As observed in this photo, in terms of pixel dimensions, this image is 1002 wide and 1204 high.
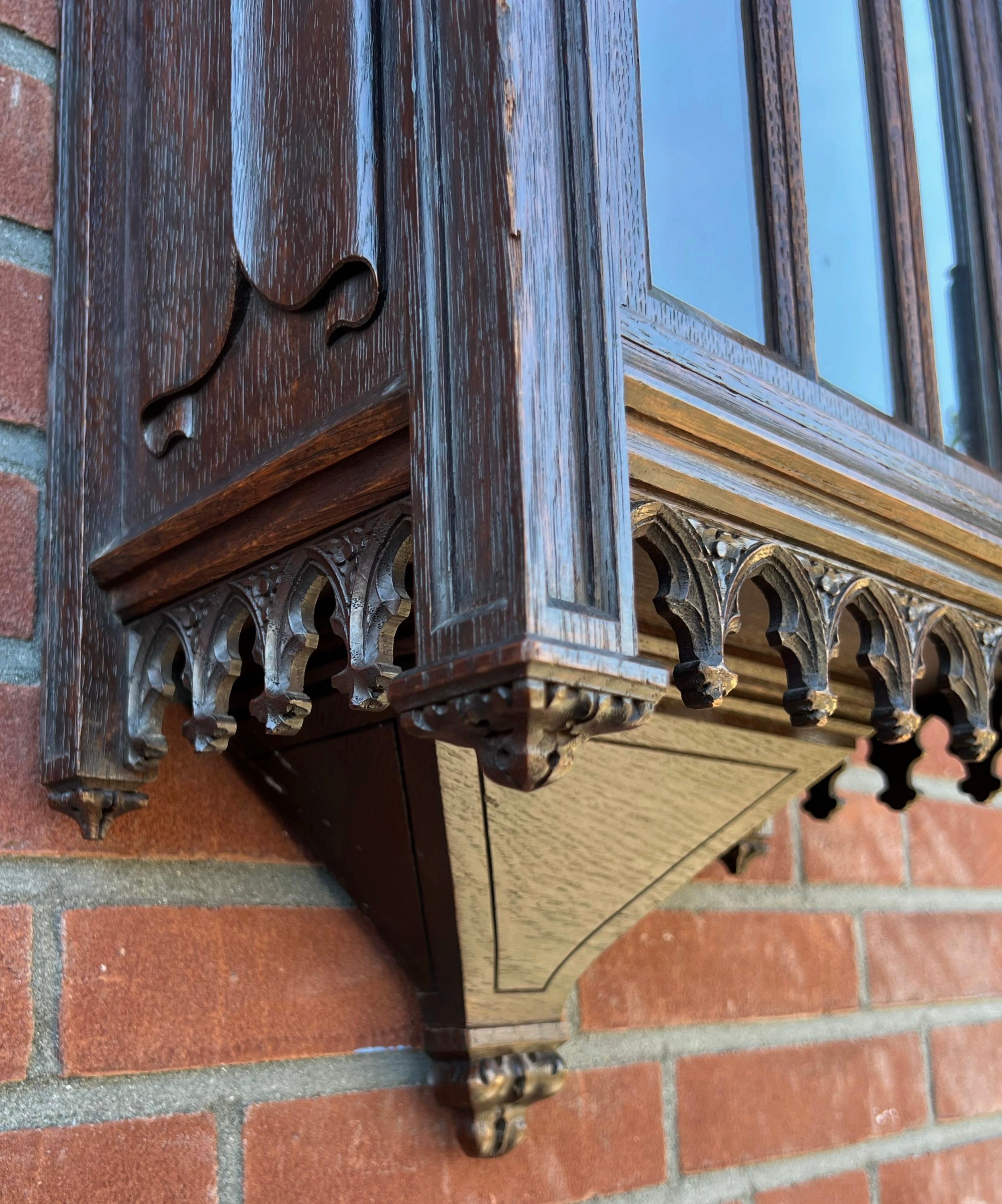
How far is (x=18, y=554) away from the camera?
0.70m

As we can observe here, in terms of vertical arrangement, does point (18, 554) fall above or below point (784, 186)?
below

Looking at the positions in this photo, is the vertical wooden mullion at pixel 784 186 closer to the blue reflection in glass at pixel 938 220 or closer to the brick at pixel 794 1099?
the blue reflection in glass at pixel 938 220

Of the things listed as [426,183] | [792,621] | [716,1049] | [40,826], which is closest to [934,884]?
[716,1049]

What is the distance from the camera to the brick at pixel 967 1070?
1.28m

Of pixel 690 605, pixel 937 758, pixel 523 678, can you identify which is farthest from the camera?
pixel 937 758

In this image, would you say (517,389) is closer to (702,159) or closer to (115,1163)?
(702,159)

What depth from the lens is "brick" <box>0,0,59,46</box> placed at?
2.44 feet

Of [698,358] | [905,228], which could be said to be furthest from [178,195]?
[905,228]

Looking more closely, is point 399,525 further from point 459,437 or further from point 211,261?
point 211,261

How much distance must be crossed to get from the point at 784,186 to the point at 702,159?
0.19 feet

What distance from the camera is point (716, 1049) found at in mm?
1037

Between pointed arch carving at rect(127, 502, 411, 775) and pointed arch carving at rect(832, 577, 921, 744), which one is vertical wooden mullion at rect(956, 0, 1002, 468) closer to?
pointed arch carving at rect(832, 577, 921, 744)

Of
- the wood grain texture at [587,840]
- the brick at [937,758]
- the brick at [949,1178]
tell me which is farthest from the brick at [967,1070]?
the wood grain texture at [587,840]

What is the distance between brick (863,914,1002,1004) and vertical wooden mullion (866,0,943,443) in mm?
720
